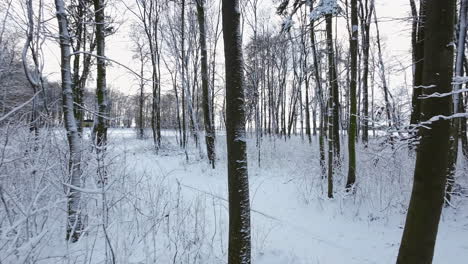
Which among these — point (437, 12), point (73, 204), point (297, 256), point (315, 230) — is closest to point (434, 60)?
point (437, 12)

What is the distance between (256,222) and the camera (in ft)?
14.4

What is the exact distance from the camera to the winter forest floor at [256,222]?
2713mm

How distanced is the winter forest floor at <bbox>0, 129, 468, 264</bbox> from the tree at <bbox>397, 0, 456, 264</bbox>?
148cm

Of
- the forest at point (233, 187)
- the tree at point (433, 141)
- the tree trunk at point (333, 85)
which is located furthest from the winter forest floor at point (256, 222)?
the tree at point (433, 141)

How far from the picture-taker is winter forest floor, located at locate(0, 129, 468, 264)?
2713 millimetres

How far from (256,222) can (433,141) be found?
3252mm

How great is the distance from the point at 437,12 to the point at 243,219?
254cm

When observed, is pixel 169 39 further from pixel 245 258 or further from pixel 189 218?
pixel 245 258

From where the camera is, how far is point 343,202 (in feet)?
16.9

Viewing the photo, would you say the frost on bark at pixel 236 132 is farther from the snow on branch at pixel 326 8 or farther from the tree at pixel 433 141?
the snow on branch at pixel 326 8

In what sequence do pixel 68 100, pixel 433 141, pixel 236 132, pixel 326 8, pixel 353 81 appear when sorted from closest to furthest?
pixel 433 141 → pixel 236 132 → pixel 68 100 → pixel 353 81 → pixel 326 8

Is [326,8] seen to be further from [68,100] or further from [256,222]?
[68,100]

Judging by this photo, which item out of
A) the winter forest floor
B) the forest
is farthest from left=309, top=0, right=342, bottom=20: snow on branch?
the winter forest floor

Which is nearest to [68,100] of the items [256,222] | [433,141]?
[256,222]
